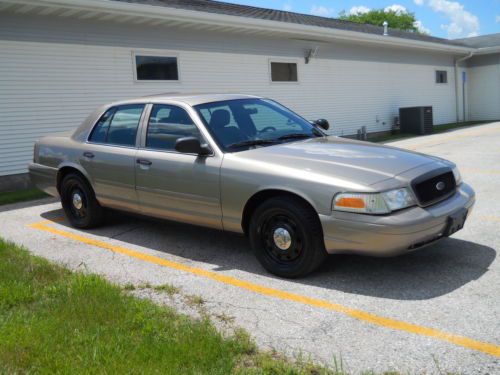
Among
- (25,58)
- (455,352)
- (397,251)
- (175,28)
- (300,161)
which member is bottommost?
(455,352)

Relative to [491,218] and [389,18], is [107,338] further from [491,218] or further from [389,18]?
[389,18]

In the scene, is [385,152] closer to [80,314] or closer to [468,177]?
[80,314]

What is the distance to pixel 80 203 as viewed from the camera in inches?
251

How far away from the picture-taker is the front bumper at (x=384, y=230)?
3906mm

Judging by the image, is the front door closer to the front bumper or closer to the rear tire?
the rear tire

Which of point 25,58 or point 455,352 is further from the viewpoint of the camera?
point 25,58

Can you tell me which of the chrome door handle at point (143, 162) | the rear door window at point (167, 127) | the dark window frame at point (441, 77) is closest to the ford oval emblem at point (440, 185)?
→ the rear door window at point (167, 127)

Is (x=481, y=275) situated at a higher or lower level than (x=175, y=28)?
lower

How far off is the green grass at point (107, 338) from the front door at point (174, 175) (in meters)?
1.08

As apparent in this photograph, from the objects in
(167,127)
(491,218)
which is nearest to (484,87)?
(491,218)

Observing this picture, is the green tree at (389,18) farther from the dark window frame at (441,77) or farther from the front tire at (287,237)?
the front tire at (287,237)

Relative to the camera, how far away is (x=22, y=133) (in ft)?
32.4

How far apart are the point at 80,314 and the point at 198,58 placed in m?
9.96

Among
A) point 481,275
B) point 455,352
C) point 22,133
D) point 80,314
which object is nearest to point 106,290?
point 80,314
